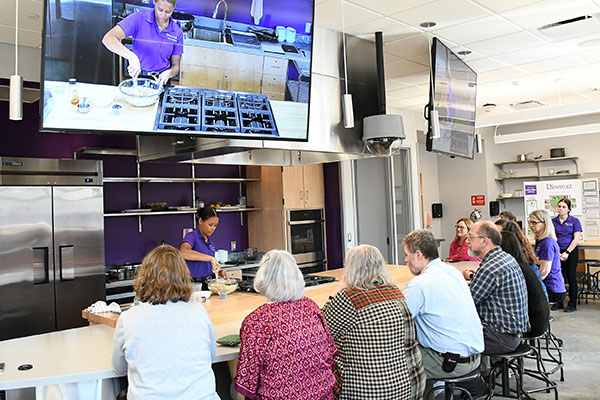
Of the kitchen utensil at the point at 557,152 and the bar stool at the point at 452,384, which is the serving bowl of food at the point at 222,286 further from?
the kitchen utensil at the point at 557,152

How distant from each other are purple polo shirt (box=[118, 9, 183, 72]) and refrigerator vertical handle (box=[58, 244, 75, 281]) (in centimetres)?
259

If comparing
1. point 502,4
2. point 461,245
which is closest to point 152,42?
point 502,4

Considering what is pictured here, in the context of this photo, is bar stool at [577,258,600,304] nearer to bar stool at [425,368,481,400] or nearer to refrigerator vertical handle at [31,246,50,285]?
bar stool at [425,368,481,400]

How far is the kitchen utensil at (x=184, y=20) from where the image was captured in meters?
3.07

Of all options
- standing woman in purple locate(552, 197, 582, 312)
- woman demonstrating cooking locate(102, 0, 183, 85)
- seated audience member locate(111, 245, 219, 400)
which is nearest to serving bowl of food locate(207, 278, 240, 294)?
seated audience member locate(111, 245, 219, 400)

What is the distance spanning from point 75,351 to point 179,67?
1701mm

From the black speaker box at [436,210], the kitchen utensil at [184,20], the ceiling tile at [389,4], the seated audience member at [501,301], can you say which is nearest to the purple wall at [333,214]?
the ceiling tile at [389,4]

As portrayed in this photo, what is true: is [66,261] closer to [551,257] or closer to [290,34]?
[290,34]

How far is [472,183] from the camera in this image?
1121cm

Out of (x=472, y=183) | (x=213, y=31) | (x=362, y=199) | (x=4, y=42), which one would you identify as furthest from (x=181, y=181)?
(x=472, y=183)

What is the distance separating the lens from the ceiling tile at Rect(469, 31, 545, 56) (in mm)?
5407

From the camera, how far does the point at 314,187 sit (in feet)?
25.2

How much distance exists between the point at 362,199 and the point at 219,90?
5.37 metres

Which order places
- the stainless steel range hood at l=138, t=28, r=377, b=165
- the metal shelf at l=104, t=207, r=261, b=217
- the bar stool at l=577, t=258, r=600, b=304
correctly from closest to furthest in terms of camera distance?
the stainless steel range hood at l=138, t=28, r=377, b=165
the metal shelf at l=104, t=207, r=261, b=217
the bar stool at l=577, t=258, r=600, b=304
